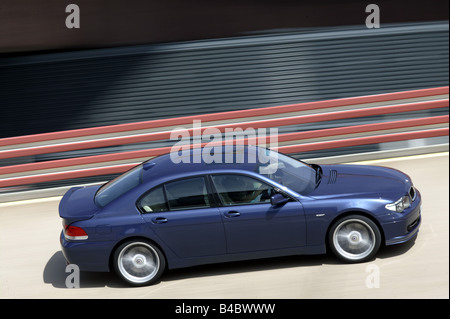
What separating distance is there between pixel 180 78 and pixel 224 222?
731 cm

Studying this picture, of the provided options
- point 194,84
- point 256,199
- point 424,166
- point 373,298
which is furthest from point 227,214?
point 194,84

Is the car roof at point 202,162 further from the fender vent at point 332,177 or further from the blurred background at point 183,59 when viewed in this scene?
the blurred background at point 183,59

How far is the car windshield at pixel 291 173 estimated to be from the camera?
6.86 m

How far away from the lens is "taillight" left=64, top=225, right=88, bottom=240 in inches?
263

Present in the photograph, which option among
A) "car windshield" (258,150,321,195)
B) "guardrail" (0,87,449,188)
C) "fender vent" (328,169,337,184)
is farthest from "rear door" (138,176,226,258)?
"guardrail" (0,87,449,188)

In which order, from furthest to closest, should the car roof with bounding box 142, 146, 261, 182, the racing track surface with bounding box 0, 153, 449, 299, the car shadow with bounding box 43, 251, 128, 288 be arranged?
the car shadow with bounding box 43, 251, 128, 288 < the car roof with bounding box 142, 146, 261, 182 < the racing track surface with bounding box 0, 153, 449, 299

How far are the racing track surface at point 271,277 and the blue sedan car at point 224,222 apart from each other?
0.73 feet

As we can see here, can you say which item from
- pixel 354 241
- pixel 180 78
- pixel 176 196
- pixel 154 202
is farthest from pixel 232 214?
pixel 180 78

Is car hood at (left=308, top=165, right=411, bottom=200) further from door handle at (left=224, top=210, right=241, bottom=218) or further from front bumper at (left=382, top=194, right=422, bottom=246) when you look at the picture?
door handle at (left=224, top=210, right=241, bottom=218)

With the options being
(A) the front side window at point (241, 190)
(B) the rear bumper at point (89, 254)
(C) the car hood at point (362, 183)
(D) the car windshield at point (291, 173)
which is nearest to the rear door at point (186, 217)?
(A) the front side window at point (241, 190)

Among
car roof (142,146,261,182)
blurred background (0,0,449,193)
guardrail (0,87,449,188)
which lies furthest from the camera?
blurred background (0,0,449,193)

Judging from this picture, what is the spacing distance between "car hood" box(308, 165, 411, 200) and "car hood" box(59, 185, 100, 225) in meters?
2.59
